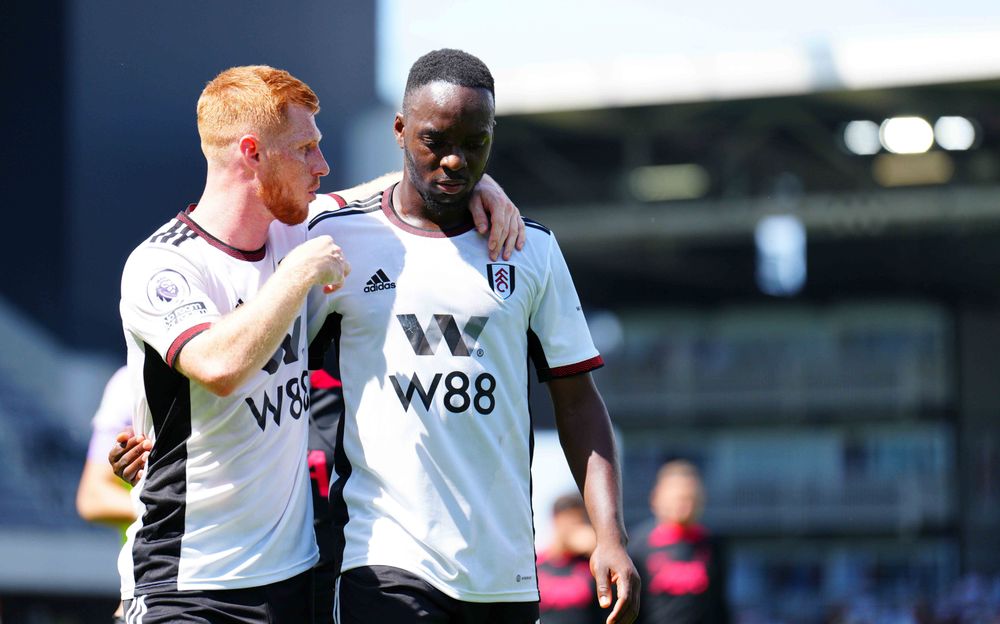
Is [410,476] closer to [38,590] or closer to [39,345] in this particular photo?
[38,590]

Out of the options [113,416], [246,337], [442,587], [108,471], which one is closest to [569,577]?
[108,471]

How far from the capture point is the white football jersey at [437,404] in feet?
10.4

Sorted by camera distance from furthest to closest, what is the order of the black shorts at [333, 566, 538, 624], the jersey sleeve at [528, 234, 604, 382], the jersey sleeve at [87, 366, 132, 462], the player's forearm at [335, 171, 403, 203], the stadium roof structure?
the stadium roof structure → the jersey sleeve at [87, 366, 132, 462] → the player's forearm at [335, 171, 403, 203] → the jersey sleeve at [528, 234, 604, 382] → the black shorts at [333, 566, 538, 624]

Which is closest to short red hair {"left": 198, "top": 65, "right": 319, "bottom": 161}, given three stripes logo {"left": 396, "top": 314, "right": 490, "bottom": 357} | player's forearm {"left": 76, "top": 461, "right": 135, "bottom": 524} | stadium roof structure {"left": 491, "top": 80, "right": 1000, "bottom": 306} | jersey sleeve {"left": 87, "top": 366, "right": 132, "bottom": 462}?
three stripes logo {"left": 396, "top": 314, "right": 490, "bottom": 357}

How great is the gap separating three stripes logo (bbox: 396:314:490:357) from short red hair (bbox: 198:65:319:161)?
52 cm

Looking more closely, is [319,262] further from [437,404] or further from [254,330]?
[437,404]

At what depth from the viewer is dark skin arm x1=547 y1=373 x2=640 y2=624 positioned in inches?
125

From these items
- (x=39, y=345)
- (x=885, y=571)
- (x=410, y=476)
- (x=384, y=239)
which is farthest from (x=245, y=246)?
(x=885, y=571)

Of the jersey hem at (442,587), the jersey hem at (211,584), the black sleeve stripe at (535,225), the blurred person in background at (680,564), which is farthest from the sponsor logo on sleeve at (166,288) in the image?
the blurred person in background at (680,564)

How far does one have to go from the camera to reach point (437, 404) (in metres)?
3.17

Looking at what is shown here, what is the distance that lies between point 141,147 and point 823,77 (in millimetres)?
11340

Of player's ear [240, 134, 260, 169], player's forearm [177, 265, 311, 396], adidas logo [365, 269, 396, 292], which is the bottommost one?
player's forearm [177, 265, 311, 396]

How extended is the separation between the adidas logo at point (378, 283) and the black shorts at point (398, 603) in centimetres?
62

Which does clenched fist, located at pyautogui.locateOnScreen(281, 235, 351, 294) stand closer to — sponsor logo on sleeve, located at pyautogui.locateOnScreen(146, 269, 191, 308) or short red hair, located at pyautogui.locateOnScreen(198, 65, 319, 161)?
sponsor logo on sleeve, located at pyautogui.locateOnScreen(146, 269, 191, 308)
